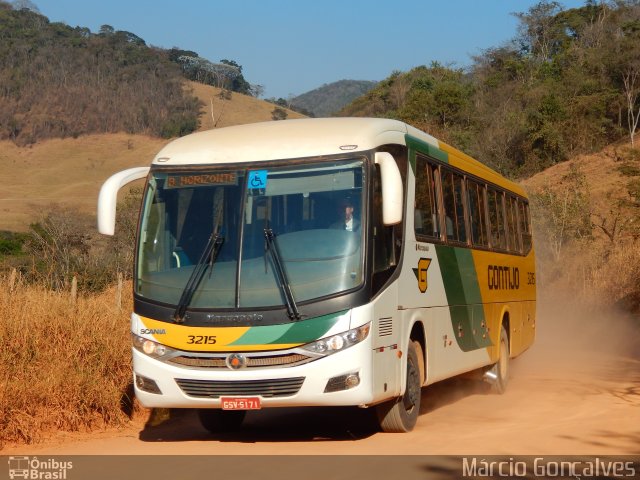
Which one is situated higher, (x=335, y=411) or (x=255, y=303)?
Result: (x=255, y=303)

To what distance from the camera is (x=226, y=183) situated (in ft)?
34.1

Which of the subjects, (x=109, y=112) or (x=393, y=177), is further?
(x=109, y=112)

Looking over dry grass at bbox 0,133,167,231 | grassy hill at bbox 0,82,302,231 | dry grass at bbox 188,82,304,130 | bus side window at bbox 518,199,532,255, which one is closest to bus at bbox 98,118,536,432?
bus side window at bbox 518,199,532,255

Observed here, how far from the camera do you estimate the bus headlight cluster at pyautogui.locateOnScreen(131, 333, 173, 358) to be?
10.1 m

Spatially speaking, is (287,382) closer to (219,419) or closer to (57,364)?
(219,419)

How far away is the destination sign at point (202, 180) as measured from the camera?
10422 millimetres

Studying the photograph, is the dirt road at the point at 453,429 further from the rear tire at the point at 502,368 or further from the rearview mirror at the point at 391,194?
the rearview mirror at the point at 391,194

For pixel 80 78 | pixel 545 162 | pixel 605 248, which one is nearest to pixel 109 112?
pixel 80 78

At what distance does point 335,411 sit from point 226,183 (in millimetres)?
4143

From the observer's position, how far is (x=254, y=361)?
386 inches

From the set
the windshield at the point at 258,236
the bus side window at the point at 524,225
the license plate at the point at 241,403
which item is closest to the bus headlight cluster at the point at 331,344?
the windshield at the point at 258,236

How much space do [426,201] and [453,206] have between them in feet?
4.37

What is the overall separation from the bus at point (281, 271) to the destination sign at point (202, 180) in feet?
0.04

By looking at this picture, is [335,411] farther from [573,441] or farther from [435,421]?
[573,441]
